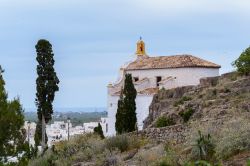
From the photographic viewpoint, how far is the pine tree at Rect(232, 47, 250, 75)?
31.0 meters

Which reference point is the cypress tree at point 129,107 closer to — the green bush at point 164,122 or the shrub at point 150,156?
the green bush at point 164,122

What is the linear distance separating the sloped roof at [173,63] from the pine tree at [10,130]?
A: 29.2m

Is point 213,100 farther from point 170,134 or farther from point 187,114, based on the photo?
point 170,134

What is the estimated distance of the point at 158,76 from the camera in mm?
45594

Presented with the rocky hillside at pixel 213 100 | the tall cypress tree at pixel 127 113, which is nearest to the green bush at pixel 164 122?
the rocky hillside at pixel 213 100

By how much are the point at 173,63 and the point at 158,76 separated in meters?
1.59

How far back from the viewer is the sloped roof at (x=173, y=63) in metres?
44.7

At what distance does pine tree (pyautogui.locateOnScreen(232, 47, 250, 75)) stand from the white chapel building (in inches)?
459

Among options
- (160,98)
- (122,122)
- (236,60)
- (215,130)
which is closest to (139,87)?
(160,98)

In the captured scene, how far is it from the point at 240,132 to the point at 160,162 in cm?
220

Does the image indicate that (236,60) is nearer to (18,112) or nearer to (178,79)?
(178,79)

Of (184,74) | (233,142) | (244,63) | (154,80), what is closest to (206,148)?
(233,142)

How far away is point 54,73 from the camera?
33.8m

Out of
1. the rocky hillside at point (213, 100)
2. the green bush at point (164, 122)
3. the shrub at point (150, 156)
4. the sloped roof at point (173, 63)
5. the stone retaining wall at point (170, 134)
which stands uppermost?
the sloped roof at point (173, 63)
